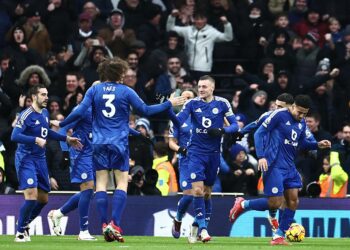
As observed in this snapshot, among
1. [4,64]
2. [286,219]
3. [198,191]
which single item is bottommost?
[286,219]

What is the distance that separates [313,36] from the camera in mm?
31141

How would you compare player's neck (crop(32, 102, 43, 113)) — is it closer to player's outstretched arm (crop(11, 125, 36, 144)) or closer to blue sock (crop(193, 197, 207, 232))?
player's outstretched arm (crop(11, 125, 36, 144))

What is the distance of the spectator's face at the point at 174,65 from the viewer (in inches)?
1169

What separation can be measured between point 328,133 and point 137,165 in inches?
166

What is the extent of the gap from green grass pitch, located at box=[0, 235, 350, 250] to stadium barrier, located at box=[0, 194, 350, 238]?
6.68 ft

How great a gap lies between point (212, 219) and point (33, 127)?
5367 millimetres

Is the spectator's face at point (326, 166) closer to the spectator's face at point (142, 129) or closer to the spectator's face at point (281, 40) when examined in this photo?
the spectator's face at point (142, 129)

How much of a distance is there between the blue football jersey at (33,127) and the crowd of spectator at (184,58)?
529cm

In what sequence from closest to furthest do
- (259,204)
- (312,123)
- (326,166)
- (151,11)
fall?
(259,204), (326,166), (312,123), (151,11)

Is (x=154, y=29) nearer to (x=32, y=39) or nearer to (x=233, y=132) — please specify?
(x=32, y=39)

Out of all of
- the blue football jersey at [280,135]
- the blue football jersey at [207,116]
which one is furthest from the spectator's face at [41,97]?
the blue football jersey at [280,135]

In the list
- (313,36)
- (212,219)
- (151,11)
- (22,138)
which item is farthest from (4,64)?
(22,138)

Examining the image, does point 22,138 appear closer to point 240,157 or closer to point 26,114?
point 26,114

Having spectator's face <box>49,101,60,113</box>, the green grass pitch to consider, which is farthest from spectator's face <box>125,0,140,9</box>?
the green grass pitch
